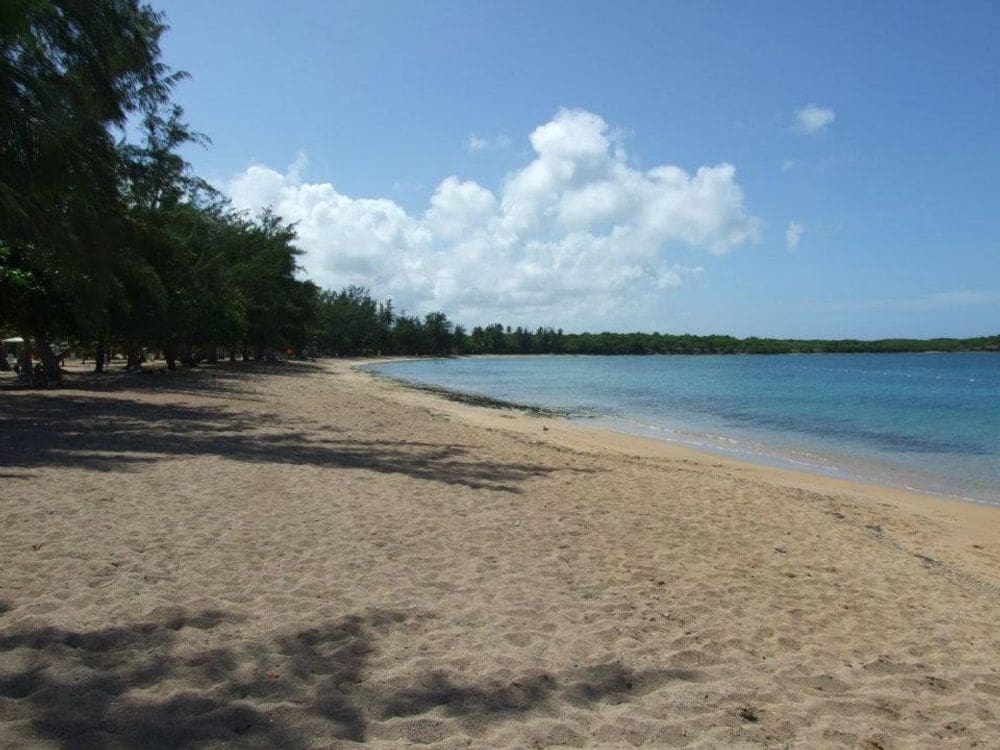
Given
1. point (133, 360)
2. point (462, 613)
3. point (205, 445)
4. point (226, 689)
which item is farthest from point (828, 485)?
point (133, 360)

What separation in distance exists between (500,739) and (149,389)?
23.9m

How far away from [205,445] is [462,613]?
857 centimetres

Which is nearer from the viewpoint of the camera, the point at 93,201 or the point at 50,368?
the point at 93,201

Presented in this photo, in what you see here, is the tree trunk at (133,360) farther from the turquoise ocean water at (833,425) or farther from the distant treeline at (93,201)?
the turquoise ocean water at (833,425)

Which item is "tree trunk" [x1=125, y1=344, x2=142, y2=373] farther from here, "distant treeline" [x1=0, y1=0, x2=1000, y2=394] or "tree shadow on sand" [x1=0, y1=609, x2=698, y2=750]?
"tree shadow on sand" [x1=0, y1=609, x2=698, y2=750]

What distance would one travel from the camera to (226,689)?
3607 millimetres

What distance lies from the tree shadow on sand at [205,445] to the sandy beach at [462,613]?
187 mm

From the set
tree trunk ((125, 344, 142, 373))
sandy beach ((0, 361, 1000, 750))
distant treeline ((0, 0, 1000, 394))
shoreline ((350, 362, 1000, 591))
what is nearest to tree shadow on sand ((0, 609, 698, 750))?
sandy beach ((0, 361, 1000, 750))

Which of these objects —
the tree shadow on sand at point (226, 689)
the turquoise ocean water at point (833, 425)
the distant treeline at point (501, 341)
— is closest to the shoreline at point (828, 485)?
the turquoise ocean water at point (833, 425)

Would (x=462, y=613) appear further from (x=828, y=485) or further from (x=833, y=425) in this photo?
(x=833, y=425)

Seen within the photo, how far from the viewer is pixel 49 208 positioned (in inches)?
531

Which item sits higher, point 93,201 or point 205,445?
point 93,201

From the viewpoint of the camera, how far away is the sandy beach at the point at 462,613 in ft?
11.5

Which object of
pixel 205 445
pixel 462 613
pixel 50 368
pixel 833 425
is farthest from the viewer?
pixel 833 425
